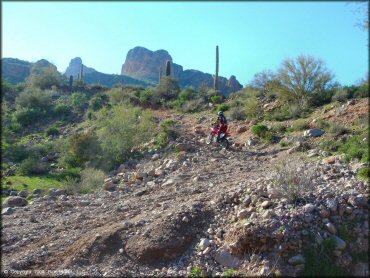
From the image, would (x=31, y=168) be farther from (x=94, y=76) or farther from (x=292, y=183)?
(x=94, y=76)

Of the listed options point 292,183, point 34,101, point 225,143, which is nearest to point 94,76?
point 34,101

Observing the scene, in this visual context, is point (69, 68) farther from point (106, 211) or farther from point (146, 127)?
point (106, 211)

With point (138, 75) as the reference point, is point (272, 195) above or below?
below

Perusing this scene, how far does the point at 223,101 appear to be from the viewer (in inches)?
1122

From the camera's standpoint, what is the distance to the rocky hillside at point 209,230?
7.25 m

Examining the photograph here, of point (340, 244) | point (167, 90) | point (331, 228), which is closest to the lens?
point (340, 244)

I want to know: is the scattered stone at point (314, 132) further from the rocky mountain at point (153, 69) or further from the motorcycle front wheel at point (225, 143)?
the rocky mountain at point (153, 69)

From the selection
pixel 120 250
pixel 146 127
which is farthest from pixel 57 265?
pixel 146 127

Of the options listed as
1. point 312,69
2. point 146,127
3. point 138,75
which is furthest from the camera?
point 138,75

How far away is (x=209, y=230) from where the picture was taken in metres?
8.43

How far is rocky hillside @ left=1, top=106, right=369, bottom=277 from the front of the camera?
7246mm

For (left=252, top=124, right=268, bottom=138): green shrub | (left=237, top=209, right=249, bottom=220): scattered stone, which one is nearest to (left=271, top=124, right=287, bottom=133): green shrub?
(left=252, top=124, right=268, bottom=138): green shrub

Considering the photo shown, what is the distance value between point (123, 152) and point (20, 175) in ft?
13.7

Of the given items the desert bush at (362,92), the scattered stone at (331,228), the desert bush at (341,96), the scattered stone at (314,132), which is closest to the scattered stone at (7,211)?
the scattered stone at (331,228)
